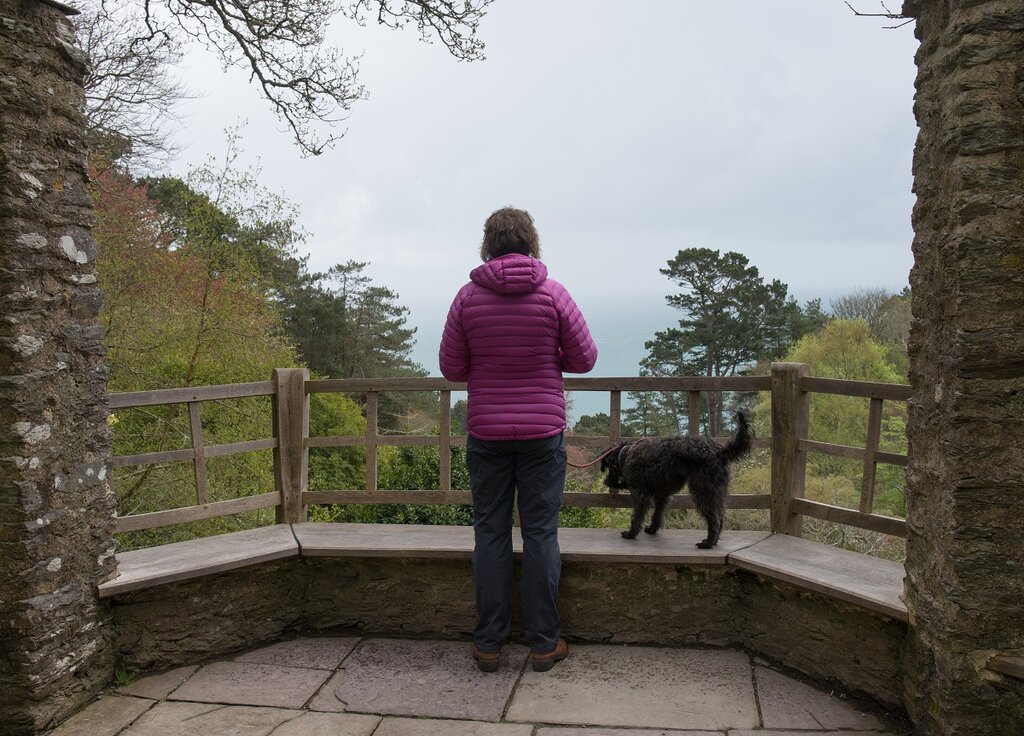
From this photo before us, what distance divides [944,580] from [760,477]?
1293cm

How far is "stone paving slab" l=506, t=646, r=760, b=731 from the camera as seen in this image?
3.16m

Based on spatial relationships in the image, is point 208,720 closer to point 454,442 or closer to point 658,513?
point 454,442

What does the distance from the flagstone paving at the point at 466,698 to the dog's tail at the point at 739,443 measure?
100 cm

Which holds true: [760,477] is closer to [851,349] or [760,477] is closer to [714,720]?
[851,349]

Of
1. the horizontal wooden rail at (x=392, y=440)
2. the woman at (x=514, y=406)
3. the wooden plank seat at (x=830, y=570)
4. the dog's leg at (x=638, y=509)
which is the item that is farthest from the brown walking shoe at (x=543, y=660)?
the horizontal wooden rail at (x=392, y=440)

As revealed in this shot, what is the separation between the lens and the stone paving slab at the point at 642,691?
124 inches

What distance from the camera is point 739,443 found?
12.3 feet

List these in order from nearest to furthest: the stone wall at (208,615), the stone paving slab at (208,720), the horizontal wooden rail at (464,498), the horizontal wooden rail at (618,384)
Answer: the stone paving slab at (208,720) → the stone wall at (208,615) → the horizontal wooden rail at (618,384) → the horizontal wooden rail at (464,498)

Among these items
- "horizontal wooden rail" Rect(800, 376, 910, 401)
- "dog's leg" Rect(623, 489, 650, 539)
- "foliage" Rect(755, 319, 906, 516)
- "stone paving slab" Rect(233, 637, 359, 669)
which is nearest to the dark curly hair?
"dog's leg" Rect(623, 489, 650, 539)

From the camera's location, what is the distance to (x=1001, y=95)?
2.56m

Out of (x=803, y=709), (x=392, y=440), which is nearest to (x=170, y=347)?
(x=392, y=440)

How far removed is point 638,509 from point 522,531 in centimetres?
A: 82

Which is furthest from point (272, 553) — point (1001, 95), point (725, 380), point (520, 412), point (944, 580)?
point (1001, 95)

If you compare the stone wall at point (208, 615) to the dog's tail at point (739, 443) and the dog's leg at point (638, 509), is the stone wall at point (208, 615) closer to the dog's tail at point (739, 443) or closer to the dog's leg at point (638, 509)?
the dog's leg at point (638, 509)
